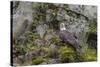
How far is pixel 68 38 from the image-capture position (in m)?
2.33

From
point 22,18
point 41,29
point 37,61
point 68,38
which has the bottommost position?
point 37,61

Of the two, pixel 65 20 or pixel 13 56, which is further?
pixel 65 20

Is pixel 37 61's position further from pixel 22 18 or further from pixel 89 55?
pixel 89 55

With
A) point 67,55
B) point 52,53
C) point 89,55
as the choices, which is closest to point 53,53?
point 52,53

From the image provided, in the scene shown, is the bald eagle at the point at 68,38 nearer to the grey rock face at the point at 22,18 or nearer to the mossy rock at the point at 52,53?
the mossy rock at the point at 52,53

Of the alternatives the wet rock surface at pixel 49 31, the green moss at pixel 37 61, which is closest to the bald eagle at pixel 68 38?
the wet rock surface at pixel 49 31

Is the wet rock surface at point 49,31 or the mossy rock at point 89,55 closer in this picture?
the wet rock surface at point 49,31

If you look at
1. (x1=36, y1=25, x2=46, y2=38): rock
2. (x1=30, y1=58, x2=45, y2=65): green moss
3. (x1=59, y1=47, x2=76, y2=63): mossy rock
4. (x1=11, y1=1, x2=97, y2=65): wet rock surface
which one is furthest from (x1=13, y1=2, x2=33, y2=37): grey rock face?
(x1=59, y1=47, x2=76, y2=63): mossy rock

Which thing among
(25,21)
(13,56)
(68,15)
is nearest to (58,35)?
(68,15)

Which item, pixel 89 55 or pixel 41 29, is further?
pixel 89 55

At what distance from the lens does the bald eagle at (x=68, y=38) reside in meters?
2.31

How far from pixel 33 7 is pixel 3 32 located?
0.42 meters

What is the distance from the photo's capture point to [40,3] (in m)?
2.25

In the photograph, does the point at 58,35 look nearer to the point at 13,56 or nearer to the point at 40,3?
the point at 40,3
